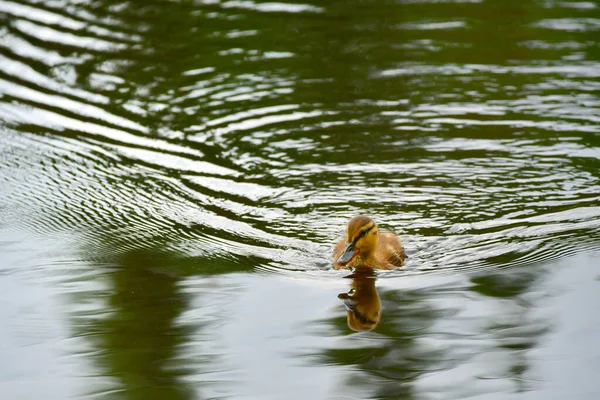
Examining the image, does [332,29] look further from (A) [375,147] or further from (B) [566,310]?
(B) [566,310]

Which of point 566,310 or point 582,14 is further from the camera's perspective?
point 582,14

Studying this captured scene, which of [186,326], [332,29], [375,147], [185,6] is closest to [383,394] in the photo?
[186,326]

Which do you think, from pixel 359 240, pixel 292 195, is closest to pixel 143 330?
pixel 359 240

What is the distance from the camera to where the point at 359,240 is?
763 cm

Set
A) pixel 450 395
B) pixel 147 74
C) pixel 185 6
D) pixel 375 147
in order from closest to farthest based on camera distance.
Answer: pixel 450 395 → pixel 375 147 → pixel 147 74 → pixel 185 6

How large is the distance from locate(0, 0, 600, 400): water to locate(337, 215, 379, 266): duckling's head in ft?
0.71

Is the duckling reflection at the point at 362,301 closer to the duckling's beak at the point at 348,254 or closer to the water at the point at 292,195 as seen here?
the water at the point at 292,195

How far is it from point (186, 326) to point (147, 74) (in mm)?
6086

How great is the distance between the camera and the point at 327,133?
10.4 meters

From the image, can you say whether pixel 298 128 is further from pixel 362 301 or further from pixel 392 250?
pixel 362 301

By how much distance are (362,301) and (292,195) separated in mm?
2183

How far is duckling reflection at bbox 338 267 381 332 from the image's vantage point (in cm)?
667

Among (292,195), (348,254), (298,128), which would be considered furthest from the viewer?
(298,128)

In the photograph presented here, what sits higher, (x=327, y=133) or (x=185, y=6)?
(x=185, y=6)
